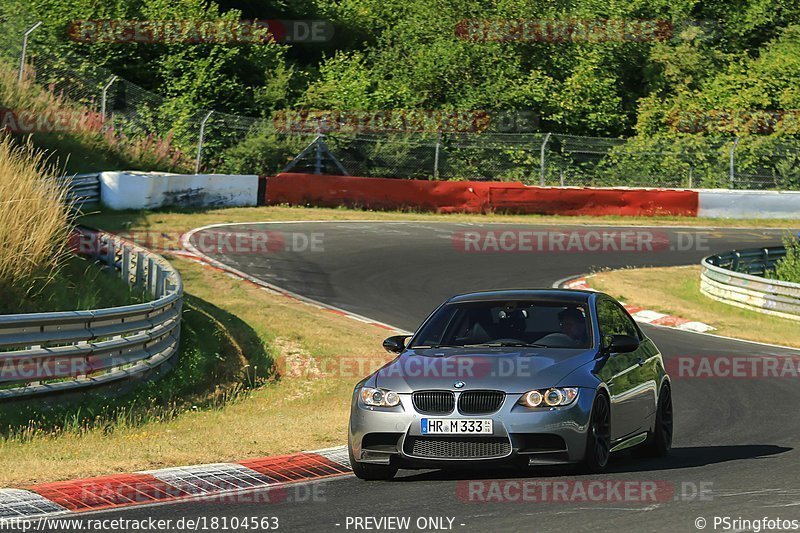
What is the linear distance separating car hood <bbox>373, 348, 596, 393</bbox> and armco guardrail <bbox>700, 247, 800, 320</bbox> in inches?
577

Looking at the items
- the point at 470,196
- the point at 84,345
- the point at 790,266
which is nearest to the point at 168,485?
the point at 84,345

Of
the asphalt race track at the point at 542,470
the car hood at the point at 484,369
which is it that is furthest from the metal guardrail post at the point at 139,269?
the car hood at the point at 484,369

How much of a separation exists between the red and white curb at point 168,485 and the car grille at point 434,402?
1.02m

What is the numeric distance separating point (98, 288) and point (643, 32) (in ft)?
124

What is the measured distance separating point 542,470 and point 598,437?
50 cm

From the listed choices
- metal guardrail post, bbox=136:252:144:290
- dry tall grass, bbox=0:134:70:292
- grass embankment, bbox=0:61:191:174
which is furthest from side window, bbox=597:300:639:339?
grass embankment, bbox=0:61:191:174

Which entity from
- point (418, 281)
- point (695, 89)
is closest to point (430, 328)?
point (418, 281)

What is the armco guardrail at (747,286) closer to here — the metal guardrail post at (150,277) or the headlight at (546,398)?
the metal guardrail post at (150,277)

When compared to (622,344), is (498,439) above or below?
below

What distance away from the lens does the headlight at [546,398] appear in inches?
319

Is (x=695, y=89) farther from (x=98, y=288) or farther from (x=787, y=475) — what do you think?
(x=787, y=475)

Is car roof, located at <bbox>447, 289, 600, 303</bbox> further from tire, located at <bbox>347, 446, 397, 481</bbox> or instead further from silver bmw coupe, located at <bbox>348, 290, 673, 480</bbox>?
tire, located at <bbox>347, 446, 397, 481</bbox>

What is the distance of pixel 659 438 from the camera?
9852 millimetres

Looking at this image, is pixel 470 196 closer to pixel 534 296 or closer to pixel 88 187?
pixel 88 187
